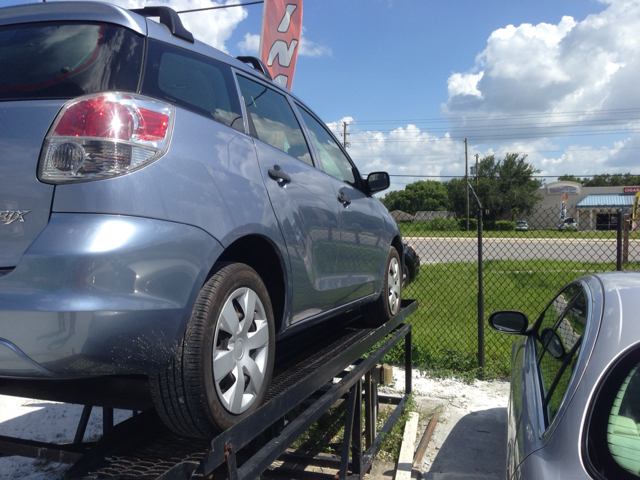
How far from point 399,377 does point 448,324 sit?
1807mm

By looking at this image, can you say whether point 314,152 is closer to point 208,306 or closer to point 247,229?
point 247,229

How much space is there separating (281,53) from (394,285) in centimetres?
438

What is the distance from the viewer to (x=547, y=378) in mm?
2248

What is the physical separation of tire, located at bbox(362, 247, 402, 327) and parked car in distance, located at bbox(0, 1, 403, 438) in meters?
1.88

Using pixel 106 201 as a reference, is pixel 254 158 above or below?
above

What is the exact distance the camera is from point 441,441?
4.59 m

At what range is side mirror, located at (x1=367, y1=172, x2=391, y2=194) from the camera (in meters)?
4.04

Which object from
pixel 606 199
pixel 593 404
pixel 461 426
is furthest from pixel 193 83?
pixel 606 199

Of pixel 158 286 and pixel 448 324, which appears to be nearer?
pixel 158 286

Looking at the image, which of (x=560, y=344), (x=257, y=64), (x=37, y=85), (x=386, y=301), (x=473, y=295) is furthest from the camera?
(x=473, y=295)

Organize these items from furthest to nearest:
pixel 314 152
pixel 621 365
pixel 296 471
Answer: pixel 296 471
pixel 314 152
pixel 621 365

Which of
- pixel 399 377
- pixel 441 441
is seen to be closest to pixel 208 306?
pixel 441 441

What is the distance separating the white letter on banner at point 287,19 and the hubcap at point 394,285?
4.54 m

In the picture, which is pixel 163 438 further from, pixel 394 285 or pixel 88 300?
pixel 394 285
